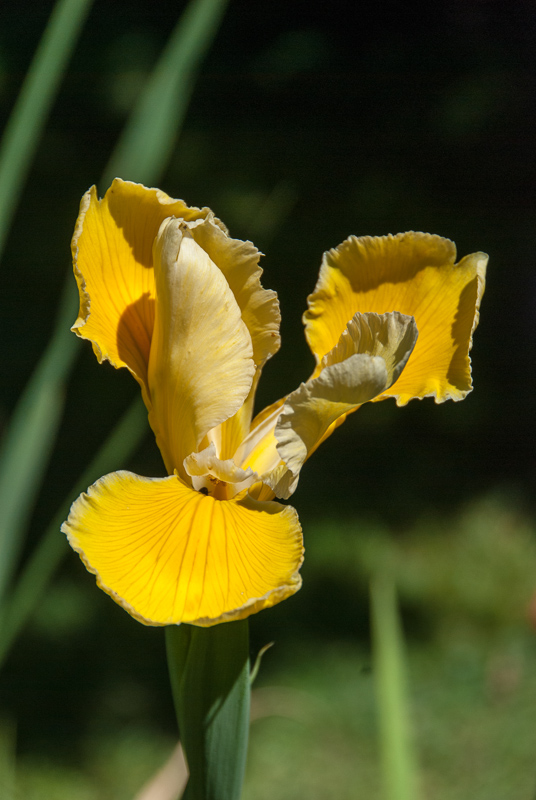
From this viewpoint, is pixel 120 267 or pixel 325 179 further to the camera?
pixel 325 179

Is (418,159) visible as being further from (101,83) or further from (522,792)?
(522,792)

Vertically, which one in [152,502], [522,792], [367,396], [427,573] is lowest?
[522,792]

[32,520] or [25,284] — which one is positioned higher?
[25,284]

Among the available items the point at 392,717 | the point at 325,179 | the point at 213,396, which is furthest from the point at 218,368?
the point at 325,179

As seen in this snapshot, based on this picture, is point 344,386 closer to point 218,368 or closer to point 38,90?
point 218,368

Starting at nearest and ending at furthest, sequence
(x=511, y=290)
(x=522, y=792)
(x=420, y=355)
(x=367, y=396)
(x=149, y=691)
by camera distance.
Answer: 1. (x=367, y=396)
2. (x=420, y=355)
3. (x=522, y=792)
4. (x=149, y=691)
5. (x=511, y=290)

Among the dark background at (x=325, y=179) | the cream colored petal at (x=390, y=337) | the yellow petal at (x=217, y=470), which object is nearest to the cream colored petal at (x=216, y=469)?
the yellow petal at (x=217, y=470)

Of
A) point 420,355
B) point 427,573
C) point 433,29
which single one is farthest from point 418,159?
point 420,355
